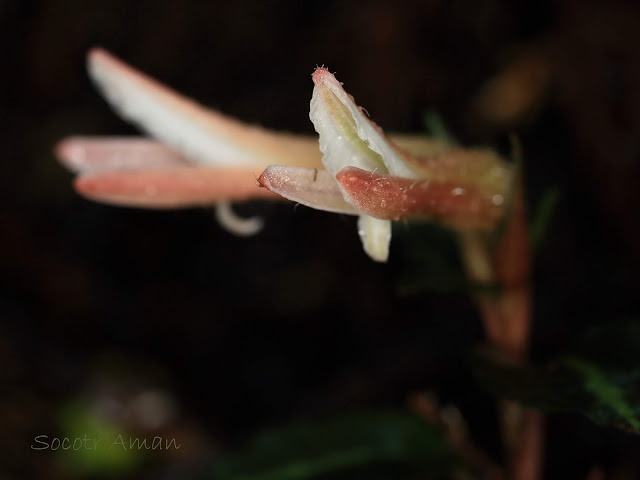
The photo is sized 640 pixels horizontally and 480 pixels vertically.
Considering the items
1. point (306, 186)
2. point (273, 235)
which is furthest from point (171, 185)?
point (273, 235)

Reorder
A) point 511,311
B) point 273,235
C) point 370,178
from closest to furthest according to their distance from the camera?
point 370,178
point 511,311
point 273,235

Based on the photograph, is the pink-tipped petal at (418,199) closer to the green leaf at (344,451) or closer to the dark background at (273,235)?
the green leaf at (344,451)

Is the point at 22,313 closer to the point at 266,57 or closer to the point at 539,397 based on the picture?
the point at 266,57

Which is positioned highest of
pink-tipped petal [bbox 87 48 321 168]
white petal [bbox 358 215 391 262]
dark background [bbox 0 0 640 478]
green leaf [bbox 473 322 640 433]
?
dark background [bbox 0 0 640 478]

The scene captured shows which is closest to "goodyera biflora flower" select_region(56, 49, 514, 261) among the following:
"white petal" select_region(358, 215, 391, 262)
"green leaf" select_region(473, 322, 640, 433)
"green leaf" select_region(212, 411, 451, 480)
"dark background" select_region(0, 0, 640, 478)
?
"white petal" select_region(358, 215, 391, 262)

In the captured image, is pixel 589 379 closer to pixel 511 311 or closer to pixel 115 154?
pixel 511 311

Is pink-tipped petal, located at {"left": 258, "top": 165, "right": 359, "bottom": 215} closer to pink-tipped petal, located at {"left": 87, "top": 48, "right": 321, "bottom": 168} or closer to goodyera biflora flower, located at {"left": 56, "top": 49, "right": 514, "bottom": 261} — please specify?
goodyera biflora flower, located at {"left": 56, "top": 49, "right": 514, "bottom": 261}
